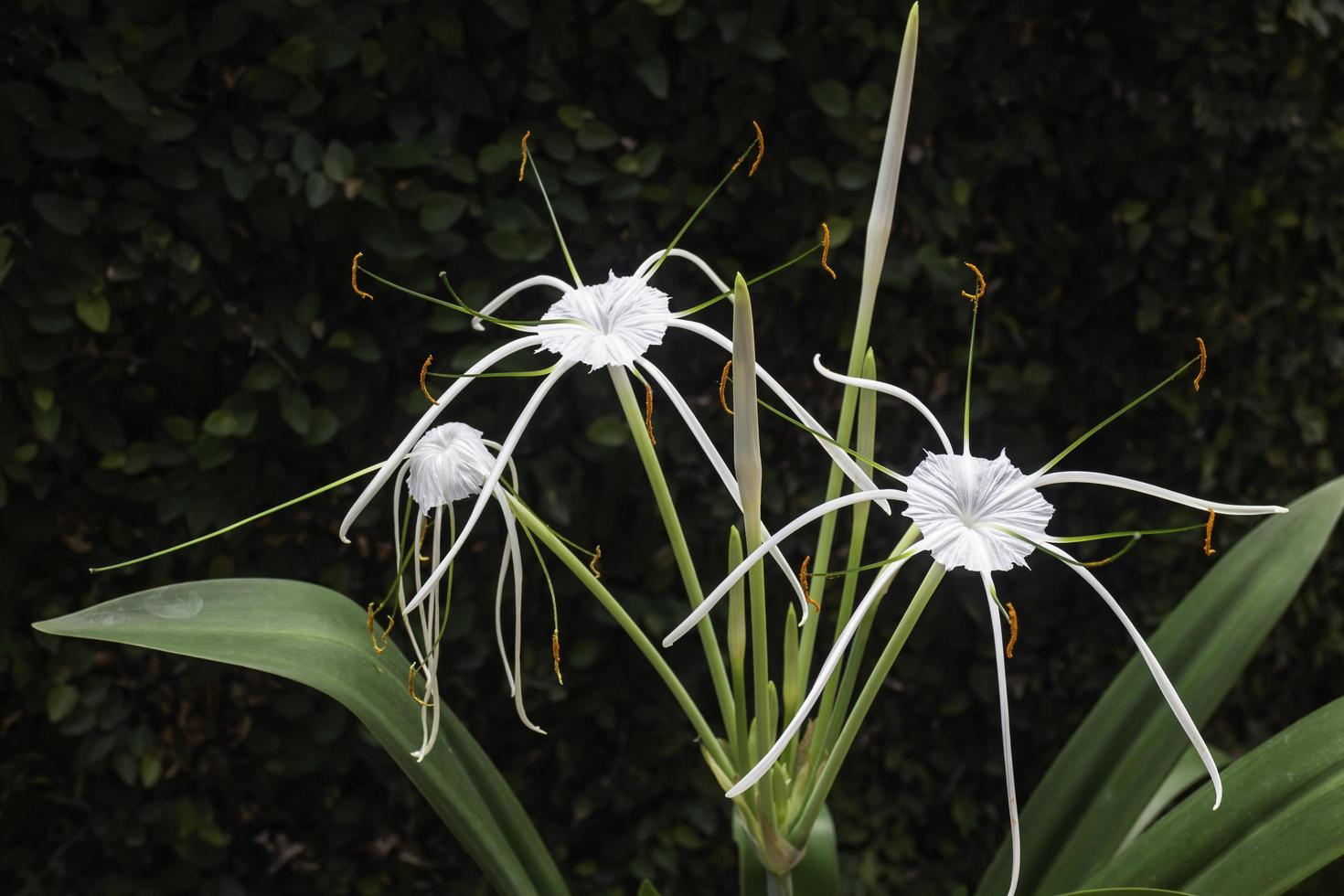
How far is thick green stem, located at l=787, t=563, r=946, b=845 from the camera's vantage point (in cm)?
51

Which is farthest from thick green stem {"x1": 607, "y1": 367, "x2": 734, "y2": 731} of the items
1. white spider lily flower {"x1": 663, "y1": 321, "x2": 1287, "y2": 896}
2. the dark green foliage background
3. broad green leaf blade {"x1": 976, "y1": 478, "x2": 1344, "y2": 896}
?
the dark green foliage background

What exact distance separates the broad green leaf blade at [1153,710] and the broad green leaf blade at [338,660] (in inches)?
13.1

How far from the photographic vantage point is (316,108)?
1.25m

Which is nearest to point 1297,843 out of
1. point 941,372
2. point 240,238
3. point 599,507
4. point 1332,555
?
point 599,507

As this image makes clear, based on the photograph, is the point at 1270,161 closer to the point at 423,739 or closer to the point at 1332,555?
the point at 1332,555

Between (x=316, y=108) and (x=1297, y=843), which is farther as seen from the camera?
(x=316, y=108)

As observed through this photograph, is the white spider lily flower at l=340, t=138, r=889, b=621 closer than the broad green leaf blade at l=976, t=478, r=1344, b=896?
Yes

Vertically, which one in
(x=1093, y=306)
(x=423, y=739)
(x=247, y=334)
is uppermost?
(x=1093, y=306)

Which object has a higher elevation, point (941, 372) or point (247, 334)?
point (941, 372)

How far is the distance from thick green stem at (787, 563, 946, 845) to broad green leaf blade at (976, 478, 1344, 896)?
212 millimetres

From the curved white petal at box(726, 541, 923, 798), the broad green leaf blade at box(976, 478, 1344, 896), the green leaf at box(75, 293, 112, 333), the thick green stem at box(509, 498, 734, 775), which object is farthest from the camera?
the green leaf at box(75, 293, 112, 333)

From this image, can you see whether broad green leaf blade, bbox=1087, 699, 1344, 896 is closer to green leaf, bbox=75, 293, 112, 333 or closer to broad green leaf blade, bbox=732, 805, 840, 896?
broad green leaf blade, bbox=732, 805, 840, 896

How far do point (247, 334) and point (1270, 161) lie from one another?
5.05 ft

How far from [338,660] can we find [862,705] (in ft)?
1.02
